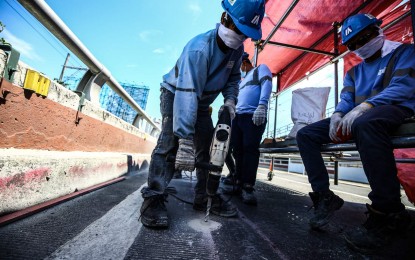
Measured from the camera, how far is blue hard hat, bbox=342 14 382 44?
5.99 ft

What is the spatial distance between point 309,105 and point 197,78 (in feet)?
7.50

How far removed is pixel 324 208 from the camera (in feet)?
5.25

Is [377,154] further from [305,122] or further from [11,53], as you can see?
[11,53]

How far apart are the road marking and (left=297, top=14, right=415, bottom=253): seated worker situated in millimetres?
1390

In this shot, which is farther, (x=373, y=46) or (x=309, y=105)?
(x=309, y=105)

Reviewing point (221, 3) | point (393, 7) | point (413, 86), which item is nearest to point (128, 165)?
point (221, 3)

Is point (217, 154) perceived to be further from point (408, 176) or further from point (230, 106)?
point (408, 176)

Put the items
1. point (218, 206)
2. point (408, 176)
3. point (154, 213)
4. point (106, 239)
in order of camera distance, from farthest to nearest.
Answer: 1. point (408, 176)
2. point (218, 206)
3. point (154, 213)
4. point (106, 239)

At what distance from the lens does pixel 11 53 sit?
48.9 inches

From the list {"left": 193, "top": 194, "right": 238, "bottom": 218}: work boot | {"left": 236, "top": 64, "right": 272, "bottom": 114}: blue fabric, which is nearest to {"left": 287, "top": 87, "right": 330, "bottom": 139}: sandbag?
{"left": 236, "top": 64, "right": 272, "bottom": 114}: blue fabric

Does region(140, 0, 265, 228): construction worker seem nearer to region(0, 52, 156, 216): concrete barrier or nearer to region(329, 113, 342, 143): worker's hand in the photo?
region(0, 52, 156, 216): concrete barrier

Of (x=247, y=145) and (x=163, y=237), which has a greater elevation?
(x=247, y=145)

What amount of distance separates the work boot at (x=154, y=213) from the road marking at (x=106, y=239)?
7 cm

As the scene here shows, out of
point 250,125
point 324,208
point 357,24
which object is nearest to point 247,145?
point 250,125
